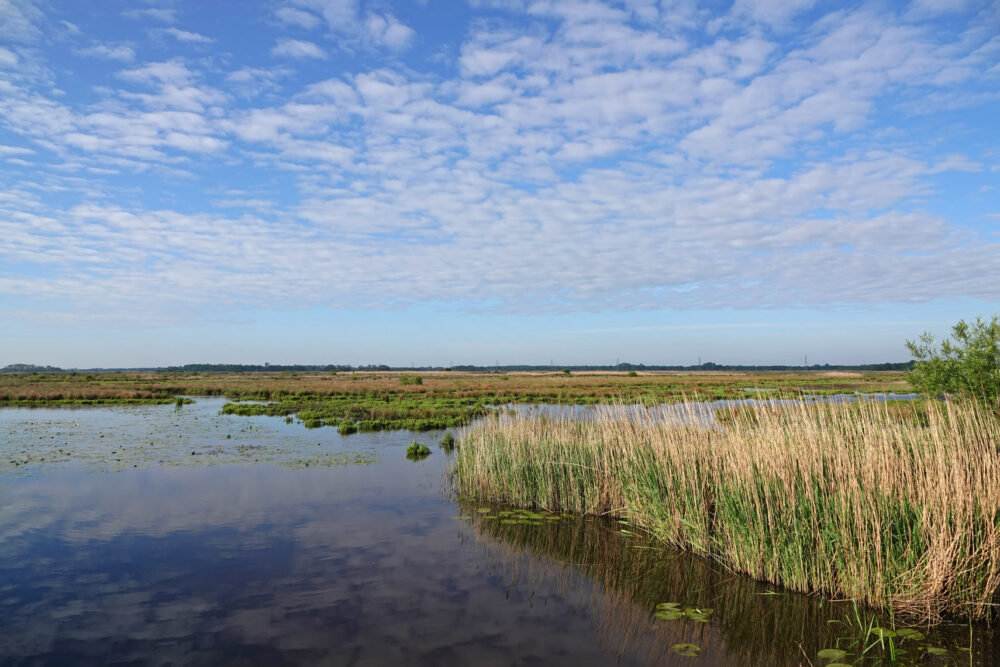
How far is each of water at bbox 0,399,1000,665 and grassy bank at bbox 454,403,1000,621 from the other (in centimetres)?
48

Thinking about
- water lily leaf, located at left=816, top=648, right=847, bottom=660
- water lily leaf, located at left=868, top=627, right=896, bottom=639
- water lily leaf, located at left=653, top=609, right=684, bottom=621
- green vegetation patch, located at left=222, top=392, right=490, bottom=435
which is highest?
green vegetation patch, located at left=222, top=392, right=490, bottom=435

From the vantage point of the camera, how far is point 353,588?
9.47 m

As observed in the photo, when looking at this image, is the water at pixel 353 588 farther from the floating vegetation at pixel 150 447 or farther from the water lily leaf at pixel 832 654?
the floating vegetation at pixel 150 447

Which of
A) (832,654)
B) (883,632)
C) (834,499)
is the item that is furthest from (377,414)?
(883,632)

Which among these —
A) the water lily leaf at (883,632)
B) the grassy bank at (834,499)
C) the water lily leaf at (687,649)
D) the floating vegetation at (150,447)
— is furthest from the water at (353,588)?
the floating vegetation at (150,447)

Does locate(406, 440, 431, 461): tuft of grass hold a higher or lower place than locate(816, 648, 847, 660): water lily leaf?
higher

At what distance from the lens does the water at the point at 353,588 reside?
739cm

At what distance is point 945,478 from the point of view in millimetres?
7668

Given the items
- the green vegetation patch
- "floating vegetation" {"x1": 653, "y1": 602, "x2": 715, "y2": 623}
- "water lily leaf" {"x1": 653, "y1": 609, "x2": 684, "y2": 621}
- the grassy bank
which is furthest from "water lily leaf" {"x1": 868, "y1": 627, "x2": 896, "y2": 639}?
the green vegetation patch

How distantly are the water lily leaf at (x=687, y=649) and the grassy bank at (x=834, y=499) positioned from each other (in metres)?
2.25

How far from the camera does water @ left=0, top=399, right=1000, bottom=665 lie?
739 centimetres

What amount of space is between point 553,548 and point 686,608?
351 cm

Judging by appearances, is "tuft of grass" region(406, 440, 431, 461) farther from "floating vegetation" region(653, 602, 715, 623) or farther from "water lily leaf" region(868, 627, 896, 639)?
"water lily leaf" region(868, 627, 896, 639)

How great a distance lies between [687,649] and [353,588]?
5.26 m
